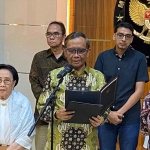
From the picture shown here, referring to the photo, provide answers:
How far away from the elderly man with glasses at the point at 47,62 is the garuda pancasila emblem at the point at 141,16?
4.30 ft

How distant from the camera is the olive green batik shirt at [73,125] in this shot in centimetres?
262

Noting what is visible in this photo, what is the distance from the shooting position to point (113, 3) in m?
4.59

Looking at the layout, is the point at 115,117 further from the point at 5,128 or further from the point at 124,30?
the point at 5,128

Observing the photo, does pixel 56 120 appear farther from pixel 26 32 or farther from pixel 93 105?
pixel 26 32

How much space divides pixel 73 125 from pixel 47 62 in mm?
934

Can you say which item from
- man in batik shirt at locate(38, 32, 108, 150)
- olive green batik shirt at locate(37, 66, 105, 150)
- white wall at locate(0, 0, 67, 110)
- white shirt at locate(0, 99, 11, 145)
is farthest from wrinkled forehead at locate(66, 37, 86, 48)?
white wall at locate(0, 0, 67, 110)

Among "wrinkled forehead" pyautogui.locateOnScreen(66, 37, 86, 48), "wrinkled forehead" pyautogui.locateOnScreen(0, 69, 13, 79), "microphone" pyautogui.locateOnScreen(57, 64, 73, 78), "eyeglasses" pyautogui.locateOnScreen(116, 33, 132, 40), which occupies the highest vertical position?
"eyeglasses" pyautogui.locateOnScreen(116, 33, 132, 40)

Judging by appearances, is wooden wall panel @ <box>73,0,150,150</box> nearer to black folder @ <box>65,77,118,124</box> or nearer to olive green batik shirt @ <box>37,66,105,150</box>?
olive green batik shirt @ <box>37,66,105,150</box>

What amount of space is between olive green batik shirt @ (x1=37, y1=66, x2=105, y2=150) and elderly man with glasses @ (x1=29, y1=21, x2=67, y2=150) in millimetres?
732

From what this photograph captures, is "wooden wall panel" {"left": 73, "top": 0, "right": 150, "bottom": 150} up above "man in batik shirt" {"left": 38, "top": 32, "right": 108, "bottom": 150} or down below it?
above

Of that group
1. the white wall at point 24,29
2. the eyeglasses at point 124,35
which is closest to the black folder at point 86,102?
the eyeglasses at point 124,35

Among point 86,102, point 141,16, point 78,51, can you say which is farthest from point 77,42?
point 141,16

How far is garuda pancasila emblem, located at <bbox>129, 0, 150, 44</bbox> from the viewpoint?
14.4 ft

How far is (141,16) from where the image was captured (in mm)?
4438
